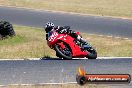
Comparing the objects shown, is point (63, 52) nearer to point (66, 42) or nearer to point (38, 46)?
point (66, 42)

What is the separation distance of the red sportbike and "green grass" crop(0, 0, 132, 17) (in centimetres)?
1249

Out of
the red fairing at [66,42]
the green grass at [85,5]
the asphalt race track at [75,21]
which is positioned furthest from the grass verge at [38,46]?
the green grass at [85,5]

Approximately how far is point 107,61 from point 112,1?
18907 millimetres

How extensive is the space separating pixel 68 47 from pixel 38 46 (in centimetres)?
312

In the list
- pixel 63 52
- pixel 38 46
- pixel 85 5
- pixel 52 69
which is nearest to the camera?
pixel 52 69

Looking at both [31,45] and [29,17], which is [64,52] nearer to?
[31,45]

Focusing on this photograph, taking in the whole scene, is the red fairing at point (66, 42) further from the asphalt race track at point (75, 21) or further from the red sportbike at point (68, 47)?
the asphalt race track at point (75, 21)

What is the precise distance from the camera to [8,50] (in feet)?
60.0

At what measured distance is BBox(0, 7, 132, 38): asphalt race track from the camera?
25.1 m

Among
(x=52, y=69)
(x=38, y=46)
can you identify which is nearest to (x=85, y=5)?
(x=38, y=46)

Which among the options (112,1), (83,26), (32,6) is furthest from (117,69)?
(112,1)

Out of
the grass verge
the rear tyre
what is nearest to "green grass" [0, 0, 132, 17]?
the grass verge

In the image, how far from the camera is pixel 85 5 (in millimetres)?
32312

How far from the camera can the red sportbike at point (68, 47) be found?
53.7 ft
